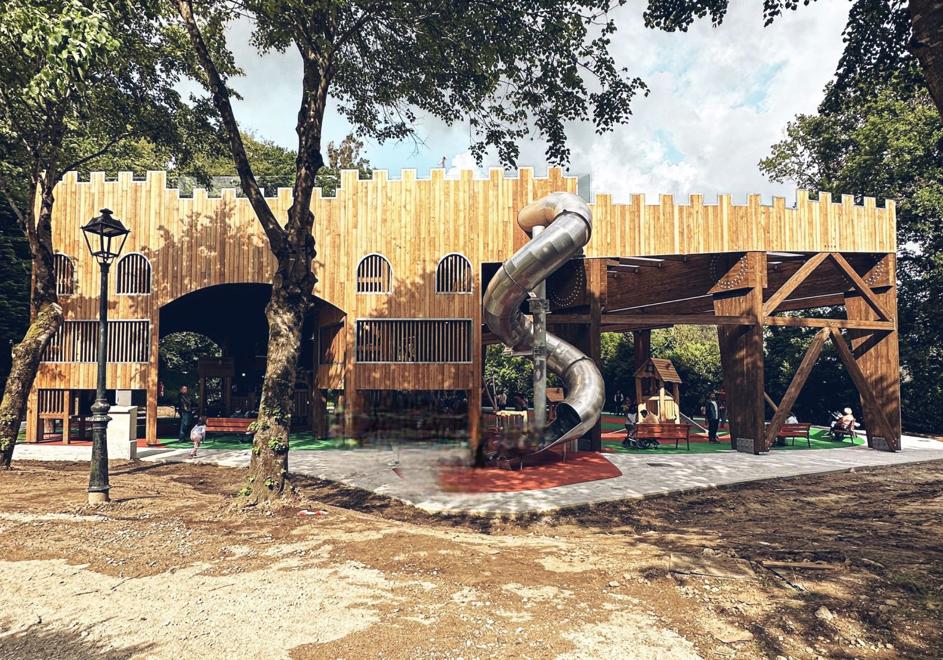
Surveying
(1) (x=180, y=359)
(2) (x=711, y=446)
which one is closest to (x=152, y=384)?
(2) (x=711, y=446)

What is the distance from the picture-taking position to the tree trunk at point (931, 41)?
4.64m

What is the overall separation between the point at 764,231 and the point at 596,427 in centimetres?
798

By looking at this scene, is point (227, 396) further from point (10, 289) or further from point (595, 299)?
point (595, 299)

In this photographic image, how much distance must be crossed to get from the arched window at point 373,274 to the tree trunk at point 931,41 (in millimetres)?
13961

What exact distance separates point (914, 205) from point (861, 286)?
8.92m

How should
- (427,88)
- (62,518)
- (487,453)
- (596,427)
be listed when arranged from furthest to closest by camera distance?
(596,427) → (487,453) → (427,88) → (62,518)

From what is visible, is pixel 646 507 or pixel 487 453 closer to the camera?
pixel 646 507

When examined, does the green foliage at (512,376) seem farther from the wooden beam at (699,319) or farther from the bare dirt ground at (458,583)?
the bare dirt ground at (458,583)

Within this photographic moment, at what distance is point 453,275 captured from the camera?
16922 millimetres

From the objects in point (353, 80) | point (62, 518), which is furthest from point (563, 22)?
point (62, 518)

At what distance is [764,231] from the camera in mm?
16297

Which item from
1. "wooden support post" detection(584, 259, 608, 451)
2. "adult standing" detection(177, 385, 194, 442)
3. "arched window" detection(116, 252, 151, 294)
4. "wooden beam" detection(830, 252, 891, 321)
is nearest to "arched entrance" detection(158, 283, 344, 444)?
"adult standing" detection(177, 385, 194, 442)

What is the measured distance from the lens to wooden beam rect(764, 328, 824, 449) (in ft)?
52.8

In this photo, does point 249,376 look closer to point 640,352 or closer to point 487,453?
point 487,453
